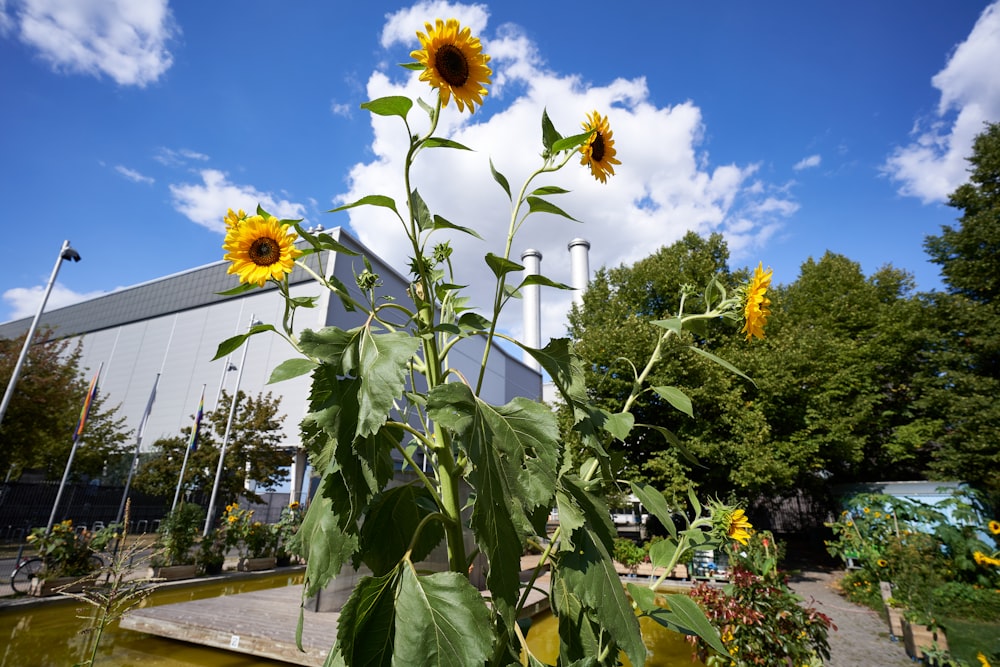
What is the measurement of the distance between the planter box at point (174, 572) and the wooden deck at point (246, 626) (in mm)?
3890

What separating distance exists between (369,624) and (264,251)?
94 centimetres

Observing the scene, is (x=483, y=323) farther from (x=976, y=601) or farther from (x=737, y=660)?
(x=976, y=601)

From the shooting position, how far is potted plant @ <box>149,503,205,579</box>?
1030 cm

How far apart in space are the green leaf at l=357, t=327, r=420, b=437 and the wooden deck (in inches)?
202

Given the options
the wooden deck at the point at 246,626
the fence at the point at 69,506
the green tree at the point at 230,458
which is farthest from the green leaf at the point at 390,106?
the green tree at the point at 230,458

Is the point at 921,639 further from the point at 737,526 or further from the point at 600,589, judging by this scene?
the point at 600,589

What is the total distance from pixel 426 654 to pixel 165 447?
2265cm

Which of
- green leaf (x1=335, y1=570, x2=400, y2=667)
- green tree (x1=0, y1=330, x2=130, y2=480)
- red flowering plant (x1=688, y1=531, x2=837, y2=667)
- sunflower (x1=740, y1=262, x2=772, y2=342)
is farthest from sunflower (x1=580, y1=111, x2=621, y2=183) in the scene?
green tree (x1=0, y1=330, x2=130, y2=480)

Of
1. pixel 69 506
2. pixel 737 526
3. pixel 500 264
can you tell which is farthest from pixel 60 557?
pixel 69 506

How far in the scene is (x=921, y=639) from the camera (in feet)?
20.1

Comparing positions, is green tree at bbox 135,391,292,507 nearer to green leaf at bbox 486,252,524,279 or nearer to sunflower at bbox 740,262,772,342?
sunflower at bbox 740,262,772,342

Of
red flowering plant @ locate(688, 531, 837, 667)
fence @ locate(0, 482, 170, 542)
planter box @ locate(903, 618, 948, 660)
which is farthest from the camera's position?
fence @ locate(0, 482, 170, 542)

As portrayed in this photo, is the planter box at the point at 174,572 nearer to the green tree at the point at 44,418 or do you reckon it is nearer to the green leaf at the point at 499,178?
the green tree at the point at 44,418

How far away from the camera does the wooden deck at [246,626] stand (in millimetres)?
5141
